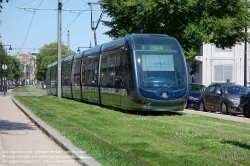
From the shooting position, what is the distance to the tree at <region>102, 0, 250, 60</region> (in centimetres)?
3525

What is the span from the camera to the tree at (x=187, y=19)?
35.2m

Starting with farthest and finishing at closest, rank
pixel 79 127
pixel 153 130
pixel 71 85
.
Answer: pixel 71 85
pixel 79 127
pixel 153 130

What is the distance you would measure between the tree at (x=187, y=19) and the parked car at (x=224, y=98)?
9666mm

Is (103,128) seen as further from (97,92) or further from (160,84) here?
(97,92)

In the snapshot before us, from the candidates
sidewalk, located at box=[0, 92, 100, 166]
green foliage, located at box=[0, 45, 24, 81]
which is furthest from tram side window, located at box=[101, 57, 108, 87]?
green foliage, located at box=[0, 45, 24, 81]

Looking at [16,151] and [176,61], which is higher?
[176,61]

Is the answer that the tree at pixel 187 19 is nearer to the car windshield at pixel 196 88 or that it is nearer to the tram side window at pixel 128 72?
the car windshield at pixel 196 88

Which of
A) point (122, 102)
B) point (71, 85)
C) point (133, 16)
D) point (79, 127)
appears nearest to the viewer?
point (79, 127)

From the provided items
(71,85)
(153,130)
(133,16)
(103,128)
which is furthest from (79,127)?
(133,16)

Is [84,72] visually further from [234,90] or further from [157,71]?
[157,71]

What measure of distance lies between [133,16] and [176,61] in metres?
18.9

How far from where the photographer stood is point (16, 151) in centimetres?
1038

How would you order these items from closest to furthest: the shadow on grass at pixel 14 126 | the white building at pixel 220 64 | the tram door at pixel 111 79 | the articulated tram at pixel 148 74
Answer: the shadow on grass at pixel 14 126, the articulated tram at pixel 148 74, the tram door at pixel 111 79, the white building at pixel 220 64

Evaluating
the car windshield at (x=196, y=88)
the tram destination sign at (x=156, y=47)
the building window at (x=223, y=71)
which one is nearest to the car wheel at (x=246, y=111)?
the tram destination sign at (x=156, y=47)
